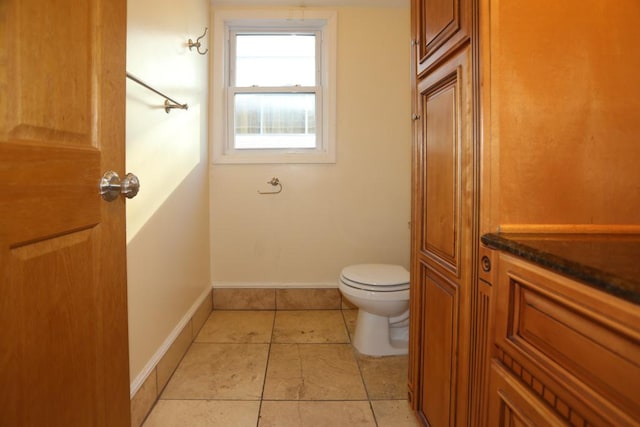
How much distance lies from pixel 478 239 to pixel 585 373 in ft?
1.18

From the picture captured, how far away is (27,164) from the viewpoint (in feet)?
1.73

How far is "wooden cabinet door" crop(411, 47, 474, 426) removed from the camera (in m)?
0.88

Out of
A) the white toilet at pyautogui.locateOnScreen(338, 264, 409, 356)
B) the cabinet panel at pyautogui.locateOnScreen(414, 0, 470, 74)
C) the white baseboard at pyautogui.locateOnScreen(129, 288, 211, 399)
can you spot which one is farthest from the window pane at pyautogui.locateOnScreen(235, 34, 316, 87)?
the white baseboard at pyautogui.locateOnScreen(129, 288, 211, 399)

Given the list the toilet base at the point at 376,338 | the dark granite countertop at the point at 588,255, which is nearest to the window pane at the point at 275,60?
the toilet base at the point at 376,338

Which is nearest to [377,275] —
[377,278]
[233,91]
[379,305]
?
[377,278]

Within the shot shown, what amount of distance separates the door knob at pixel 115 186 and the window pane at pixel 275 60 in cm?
196

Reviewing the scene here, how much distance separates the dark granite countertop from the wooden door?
2.90 ft

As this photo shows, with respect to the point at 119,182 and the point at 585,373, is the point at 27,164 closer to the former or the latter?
the point at 119,182

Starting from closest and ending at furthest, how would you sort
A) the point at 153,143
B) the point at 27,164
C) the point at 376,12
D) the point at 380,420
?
the point at 27,164 → the point at 380,420 → the point at 153,143 → the point at 376,12

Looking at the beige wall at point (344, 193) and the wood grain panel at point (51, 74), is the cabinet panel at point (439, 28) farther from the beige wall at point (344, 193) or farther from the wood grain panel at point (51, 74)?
the beige wall at point (344, 193)

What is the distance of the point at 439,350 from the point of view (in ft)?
3.45

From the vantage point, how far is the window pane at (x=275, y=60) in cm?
253

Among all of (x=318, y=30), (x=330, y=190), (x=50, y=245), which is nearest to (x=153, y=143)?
(x=50, y=245)

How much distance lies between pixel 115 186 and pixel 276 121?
190 cm
